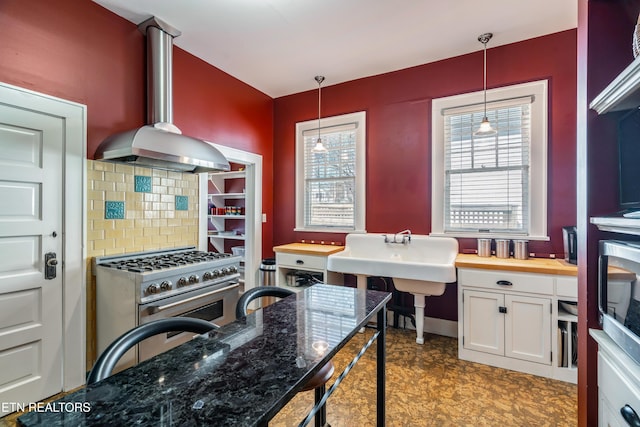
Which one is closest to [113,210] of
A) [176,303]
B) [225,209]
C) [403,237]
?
[176,303]

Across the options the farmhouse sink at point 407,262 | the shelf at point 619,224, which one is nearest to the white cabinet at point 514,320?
the farmhouse sink at point 407,262

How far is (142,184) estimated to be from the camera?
2611 mm

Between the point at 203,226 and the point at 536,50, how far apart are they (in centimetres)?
371

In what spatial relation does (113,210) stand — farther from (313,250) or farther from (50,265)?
(313,250)

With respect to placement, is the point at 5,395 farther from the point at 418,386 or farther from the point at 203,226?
the point at 418,386

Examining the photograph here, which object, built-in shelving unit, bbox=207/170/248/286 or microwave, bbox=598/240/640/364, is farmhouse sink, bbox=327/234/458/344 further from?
built-in shelving unit, bbox=207/170/248/286

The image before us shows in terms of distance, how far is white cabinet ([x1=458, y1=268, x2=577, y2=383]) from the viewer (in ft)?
7.44

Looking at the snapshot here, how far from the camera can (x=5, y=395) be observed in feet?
6.08

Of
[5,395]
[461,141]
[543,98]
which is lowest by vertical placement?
[5,395]

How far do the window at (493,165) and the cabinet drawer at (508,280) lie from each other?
1.96 ft

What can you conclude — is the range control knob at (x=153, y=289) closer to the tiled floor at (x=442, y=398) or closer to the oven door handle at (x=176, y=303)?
the oven door handle at (x=176, y=303)

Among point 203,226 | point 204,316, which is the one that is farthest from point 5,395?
point 203,226

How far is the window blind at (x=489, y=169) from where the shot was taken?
2854 mm

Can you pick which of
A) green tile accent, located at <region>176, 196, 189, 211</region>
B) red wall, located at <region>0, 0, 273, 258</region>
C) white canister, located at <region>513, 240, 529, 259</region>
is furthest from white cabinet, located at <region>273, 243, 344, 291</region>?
white canister, located at <region>513, 240, 529, 259</region>
